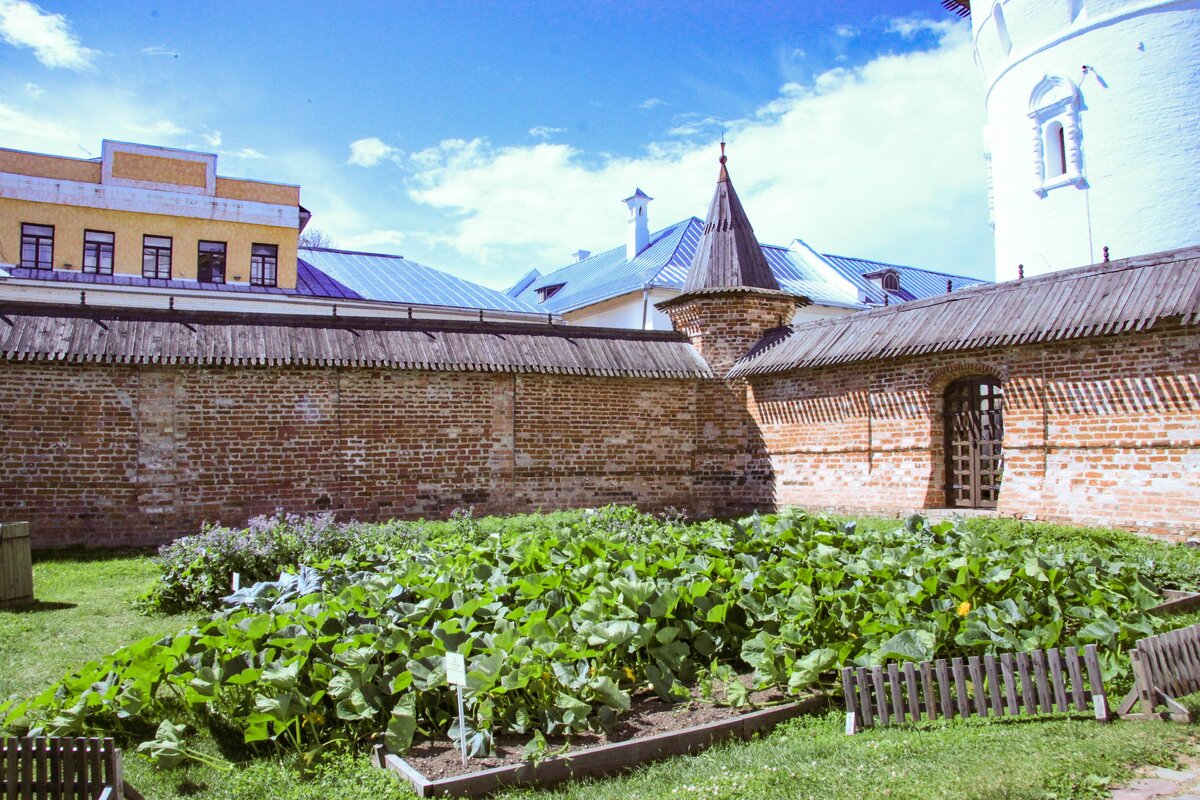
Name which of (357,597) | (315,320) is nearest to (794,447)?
(315,320)

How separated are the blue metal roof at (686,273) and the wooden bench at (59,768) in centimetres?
2265

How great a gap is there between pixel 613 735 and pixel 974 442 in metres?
10.3

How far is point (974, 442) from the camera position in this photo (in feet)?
44.0

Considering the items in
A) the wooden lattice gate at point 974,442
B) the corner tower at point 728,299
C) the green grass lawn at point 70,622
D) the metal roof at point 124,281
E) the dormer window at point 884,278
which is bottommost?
the green grass lawn at point 70,622

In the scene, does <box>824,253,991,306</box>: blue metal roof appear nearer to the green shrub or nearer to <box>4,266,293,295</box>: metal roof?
<box>4,266,293,295</box>: metal roof

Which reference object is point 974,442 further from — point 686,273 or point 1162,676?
point 686,273

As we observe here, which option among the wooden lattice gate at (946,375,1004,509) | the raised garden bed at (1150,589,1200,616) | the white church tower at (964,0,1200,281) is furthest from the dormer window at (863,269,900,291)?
the raised garden bed at (1150,589,1200,616)

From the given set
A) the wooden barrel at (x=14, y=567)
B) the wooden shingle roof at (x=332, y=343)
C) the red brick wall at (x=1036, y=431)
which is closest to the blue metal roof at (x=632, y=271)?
the wooden shingle roof at (x=332, y=343)

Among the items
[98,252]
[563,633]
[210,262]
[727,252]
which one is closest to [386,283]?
[210,262]

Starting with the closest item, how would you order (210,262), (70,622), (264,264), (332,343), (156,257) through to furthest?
(70,622) < (332,343) < (156,257) < (210,262) < (264,264)

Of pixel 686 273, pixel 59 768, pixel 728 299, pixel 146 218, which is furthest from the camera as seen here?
pixel 686 273

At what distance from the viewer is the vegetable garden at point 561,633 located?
4.69 metres

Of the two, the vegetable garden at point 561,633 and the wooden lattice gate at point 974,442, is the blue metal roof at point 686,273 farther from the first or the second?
the vegetable garden at point 561,633

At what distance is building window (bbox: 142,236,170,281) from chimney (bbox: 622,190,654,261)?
1406 centimetres
